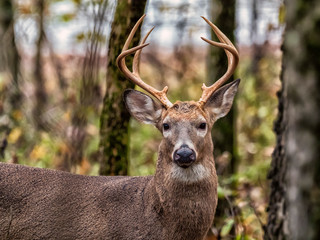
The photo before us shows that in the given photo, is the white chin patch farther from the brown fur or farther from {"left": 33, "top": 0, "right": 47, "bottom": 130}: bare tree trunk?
{"left": 33, "top": 0, "right": 47, "bottom": 130}: bare tree trunk

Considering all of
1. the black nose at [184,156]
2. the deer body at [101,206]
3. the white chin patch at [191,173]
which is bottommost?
→ the deer body at [101,206]

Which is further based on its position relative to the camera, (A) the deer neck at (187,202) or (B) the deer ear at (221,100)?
(B) the deer ear at (221,100)

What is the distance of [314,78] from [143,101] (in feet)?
10.8

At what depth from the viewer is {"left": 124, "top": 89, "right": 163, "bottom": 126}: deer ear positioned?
5.41m

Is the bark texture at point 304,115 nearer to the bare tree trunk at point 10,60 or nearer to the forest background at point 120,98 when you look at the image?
the forest background at point 120,98

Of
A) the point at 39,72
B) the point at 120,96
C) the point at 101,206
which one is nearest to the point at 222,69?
the point at 120,96

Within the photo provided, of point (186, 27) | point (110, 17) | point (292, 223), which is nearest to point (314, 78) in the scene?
point (292, 223)

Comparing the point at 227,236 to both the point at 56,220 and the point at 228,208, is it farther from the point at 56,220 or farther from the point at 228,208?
the point at 56,220

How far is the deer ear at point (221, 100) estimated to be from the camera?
5332 mm

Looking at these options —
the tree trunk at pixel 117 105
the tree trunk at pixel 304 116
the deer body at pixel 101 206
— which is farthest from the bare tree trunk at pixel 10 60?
the tree trunk at pixel 304 116

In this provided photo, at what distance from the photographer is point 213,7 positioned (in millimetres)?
7668

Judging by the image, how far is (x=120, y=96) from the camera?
6.35 metres

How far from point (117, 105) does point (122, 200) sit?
160 centimetres

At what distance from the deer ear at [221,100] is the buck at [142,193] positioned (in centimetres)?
1
